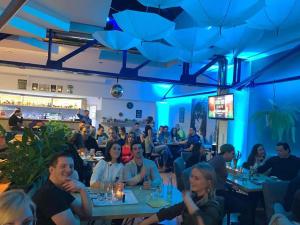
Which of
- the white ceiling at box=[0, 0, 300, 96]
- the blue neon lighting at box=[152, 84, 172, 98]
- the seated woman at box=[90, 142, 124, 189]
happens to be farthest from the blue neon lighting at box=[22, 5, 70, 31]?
the blue neon lighting at box=[152, 84, 172, 98]

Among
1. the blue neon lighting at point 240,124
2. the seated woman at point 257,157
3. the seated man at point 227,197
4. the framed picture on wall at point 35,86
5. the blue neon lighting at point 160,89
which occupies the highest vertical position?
the blue neon lighting at point 160,89

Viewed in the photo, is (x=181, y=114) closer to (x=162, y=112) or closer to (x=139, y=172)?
(x=162, y=112)

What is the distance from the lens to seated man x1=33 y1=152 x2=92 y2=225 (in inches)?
80.2

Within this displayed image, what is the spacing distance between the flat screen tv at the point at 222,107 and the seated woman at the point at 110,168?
13.5 ft

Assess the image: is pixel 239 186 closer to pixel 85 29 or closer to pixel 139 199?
pixel 139 199

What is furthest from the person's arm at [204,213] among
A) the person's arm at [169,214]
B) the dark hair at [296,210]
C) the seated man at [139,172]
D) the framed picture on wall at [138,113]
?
the framed picture on wall at [138,113]

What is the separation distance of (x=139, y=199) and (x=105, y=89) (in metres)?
9.89

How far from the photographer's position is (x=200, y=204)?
210cm

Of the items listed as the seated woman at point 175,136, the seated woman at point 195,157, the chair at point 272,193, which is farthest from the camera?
the seated woman at point 175,136

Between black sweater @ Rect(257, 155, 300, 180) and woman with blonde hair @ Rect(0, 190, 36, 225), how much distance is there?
14.8 feet

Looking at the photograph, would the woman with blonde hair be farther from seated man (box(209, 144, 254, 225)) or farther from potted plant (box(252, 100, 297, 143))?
potted plant (box(252, 100, 297, 143))

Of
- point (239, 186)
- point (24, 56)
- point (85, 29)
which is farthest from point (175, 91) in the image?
point (239, 186)

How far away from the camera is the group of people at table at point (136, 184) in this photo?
1497 millimetres

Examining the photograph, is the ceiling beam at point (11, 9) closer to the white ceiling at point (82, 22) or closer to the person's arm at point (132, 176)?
the white ceiling at point (82, 22)
